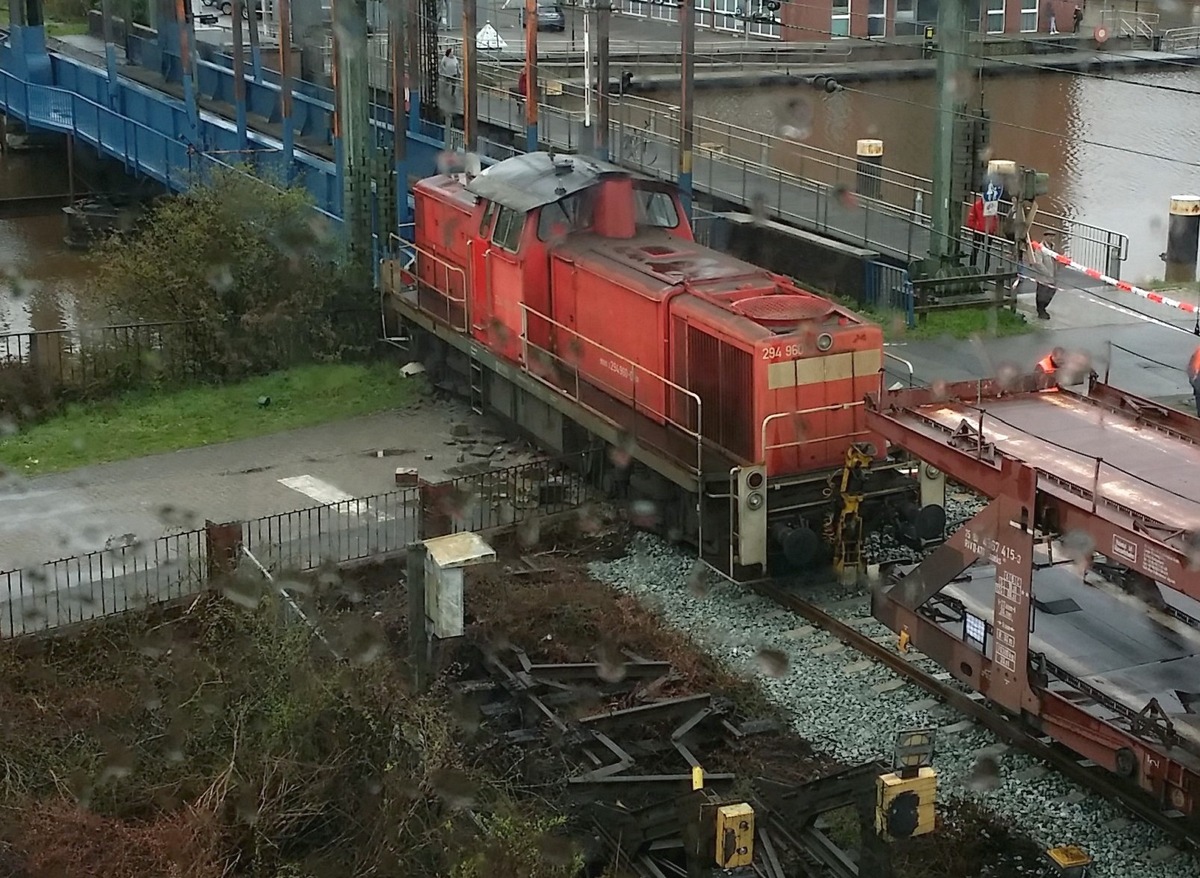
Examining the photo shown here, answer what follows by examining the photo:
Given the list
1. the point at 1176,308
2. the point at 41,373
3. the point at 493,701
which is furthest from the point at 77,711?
the point at 1176,308

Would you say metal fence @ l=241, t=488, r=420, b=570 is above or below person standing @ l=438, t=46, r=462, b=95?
below

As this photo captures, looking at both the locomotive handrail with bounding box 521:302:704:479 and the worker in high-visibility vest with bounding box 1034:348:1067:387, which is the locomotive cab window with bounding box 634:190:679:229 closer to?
the locomotive handrail with bounding box 521:302:704:479

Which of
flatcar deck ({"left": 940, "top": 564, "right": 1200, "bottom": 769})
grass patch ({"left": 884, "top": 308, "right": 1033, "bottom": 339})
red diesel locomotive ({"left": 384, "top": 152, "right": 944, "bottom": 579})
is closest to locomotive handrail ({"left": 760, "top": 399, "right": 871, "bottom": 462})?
red diesel locomotive ({"left": 384, "top": 152, "right": 944, "bottom": 579})

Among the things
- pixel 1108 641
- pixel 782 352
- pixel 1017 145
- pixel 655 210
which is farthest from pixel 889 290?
pixel 1017 145

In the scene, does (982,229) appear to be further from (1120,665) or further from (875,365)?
(1120,665)

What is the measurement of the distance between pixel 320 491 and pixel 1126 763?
861cm

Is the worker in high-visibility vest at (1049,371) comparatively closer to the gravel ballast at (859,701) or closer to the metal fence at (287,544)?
the gravel ballast at (859,701)

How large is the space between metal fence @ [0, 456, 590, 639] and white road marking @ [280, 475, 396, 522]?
46 mm

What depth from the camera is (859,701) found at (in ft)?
36.3

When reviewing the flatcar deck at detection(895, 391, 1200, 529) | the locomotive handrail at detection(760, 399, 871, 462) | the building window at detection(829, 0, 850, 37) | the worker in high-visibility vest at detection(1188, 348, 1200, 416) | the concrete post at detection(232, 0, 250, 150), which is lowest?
the worker in high-visibility vest at detection(1188, 348, 1200, 416)

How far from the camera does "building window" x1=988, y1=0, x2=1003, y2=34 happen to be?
167 ft

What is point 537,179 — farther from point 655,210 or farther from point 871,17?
point 871,17

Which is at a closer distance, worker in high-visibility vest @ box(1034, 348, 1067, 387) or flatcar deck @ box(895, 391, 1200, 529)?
flatcar deck @ box(895, 391, 1200, 529)

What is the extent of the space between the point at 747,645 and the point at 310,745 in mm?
3990
